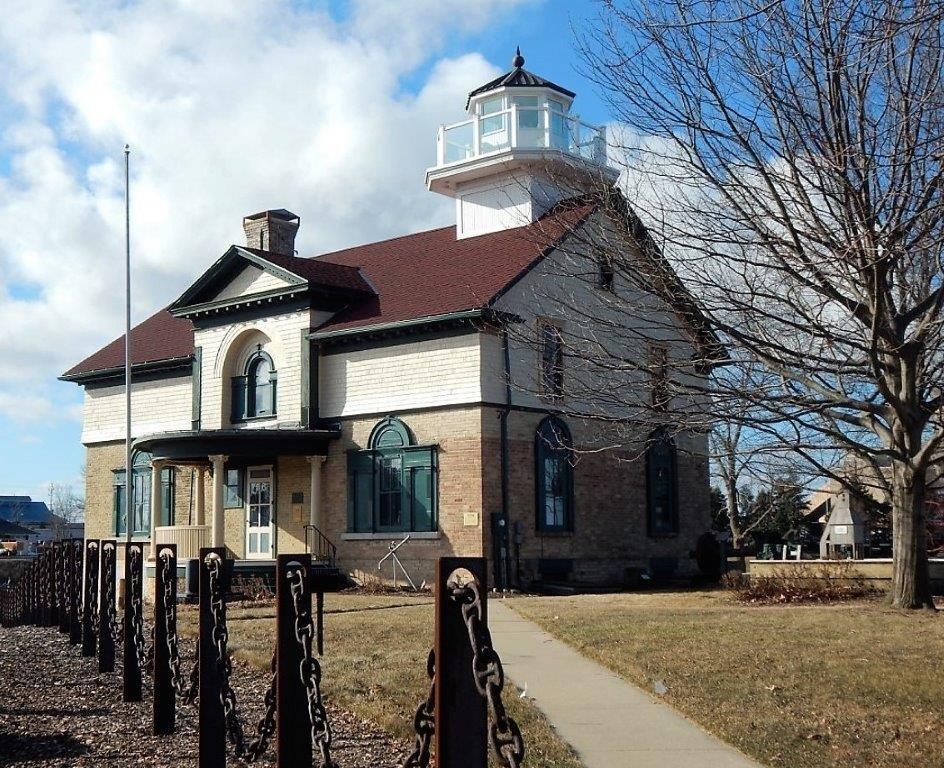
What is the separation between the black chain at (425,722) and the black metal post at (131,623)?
5.66m

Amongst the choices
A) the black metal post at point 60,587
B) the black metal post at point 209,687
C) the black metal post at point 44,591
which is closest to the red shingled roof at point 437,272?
the black metal post at point 44,591

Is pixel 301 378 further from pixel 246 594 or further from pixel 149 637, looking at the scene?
pixel 149 637

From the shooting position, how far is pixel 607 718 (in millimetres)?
9742

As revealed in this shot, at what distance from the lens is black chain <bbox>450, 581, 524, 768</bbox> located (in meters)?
4.73

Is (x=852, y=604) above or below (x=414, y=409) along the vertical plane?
below

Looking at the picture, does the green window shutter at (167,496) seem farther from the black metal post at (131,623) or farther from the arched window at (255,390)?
the black metal post at (131,623)

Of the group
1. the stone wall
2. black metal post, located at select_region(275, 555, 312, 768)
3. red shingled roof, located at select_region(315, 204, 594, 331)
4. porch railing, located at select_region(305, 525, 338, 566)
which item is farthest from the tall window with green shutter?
black metal post, located at select_region(275, 555, 312, 768)

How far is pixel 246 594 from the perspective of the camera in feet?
80.6

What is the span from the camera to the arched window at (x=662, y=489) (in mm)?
30891

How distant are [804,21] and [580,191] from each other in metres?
4.81

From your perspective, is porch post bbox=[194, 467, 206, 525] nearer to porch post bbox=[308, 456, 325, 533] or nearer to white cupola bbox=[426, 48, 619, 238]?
porch post bbox=[308, 456, 325, 533]

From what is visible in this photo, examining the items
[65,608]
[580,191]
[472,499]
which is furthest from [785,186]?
[472,499]

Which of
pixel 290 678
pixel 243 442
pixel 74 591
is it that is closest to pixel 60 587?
pixel 74 591

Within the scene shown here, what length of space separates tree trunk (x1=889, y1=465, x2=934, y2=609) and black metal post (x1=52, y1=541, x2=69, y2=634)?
40.2 ft
